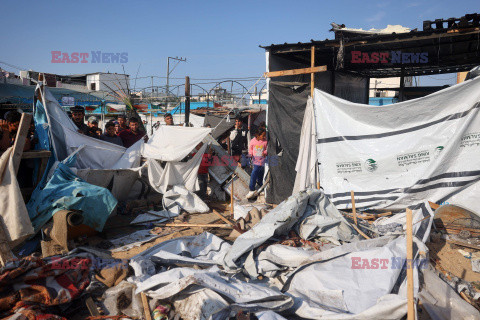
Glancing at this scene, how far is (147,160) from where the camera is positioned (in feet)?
21.5

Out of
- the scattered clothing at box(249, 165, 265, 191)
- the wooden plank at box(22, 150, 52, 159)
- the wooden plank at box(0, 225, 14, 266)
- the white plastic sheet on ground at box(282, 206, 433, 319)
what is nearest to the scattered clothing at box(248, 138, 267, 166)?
the scattered clothing at box(249, 165, 265, 191)

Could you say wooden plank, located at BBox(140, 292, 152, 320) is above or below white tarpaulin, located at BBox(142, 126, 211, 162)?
below

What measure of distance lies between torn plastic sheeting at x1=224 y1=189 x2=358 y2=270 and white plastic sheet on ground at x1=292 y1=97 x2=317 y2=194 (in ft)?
4.38

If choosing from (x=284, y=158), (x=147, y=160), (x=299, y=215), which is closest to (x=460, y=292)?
(x=299, y=215)

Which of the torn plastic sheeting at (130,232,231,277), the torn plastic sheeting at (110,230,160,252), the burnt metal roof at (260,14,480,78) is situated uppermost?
the burnt metal roof at (260,14,480,78)

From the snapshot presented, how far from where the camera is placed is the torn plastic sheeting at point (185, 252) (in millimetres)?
3585

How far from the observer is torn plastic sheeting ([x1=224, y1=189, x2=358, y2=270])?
12.0ft

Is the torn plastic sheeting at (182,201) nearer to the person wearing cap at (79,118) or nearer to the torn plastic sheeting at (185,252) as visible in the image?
the torn plastic sheeting at (185,252)

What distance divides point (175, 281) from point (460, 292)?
9.25 feet

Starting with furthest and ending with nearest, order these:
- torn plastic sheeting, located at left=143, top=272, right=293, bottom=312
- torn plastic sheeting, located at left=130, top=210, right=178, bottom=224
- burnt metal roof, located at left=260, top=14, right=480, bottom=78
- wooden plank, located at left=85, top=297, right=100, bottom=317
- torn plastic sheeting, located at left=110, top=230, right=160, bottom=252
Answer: torn plastic sheeting, located at left=130, top=210, right=178, bottom=224, burnt metal roof, located at left=260, top=14, right=480, bottom=78, torn plastic sheeting, located at left=110, top=230, right=160, bottom=252, wooden plank, located at left=85, top=297, right=100, bottom=317, torn plastic sheeting, located at left=143, top=272, right=293, bottom=312

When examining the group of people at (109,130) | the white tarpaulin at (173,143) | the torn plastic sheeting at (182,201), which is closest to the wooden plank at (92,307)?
the torn plastic sheeting at (182,201)

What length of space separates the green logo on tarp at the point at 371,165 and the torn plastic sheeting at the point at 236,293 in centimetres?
299

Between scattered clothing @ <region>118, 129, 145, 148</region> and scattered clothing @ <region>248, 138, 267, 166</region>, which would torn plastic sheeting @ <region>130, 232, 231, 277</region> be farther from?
scattered clothing @ <region>118, 129, 145, 148</region>

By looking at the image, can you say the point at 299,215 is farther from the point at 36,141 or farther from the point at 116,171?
the point at 36,141
